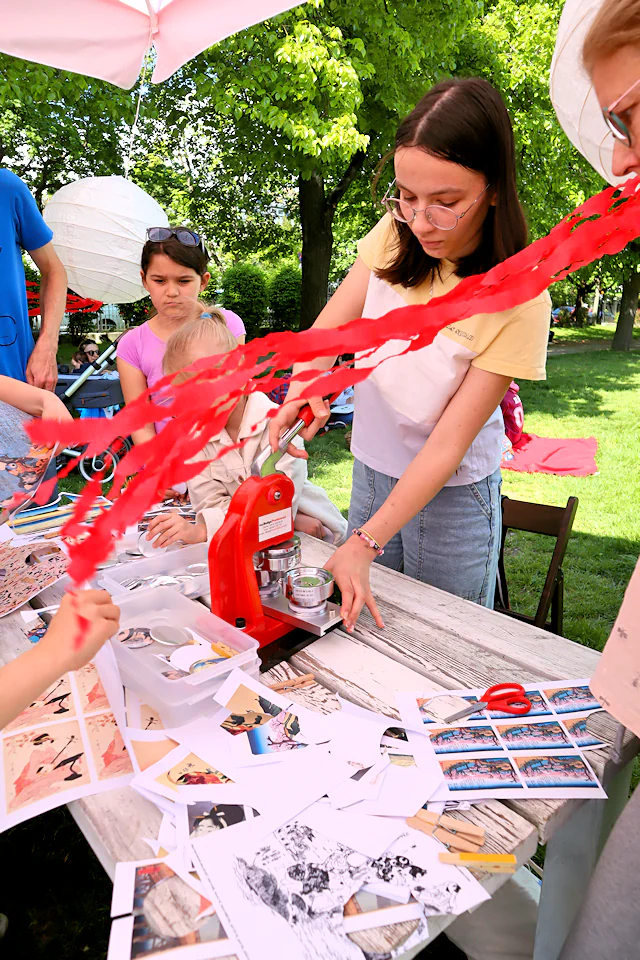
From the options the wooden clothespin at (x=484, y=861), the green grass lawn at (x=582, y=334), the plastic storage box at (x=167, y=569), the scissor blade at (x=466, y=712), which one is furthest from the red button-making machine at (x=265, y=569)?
the green grass lawn at (x=582, y=334)

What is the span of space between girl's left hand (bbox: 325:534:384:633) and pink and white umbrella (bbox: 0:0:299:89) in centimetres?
266

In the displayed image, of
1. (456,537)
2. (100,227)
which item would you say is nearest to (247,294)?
(100,227)

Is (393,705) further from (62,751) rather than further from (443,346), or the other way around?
(443,346)

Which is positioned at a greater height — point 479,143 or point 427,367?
point 479,143

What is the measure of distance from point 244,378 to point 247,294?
1619 cm

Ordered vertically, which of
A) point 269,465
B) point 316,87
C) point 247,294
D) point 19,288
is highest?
point 316,87

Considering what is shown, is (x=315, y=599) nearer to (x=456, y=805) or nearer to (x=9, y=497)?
(x=456, y=805)

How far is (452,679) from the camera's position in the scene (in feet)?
4.48

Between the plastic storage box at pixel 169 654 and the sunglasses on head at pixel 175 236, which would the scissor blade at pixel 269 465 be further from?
the sunglasses on head at pixel 175 236

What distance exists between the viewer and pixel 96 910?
1.90 m

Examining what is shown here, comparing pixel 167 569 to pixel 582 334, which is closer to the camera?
pixel 167 569

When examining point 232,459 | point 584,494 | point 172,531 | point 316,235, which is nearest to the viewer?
point 172,531

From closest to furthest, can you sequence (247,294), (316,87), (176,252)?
(176,252), (316,87), (247,294)

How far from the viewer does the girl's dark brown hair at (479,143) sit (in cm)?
140
